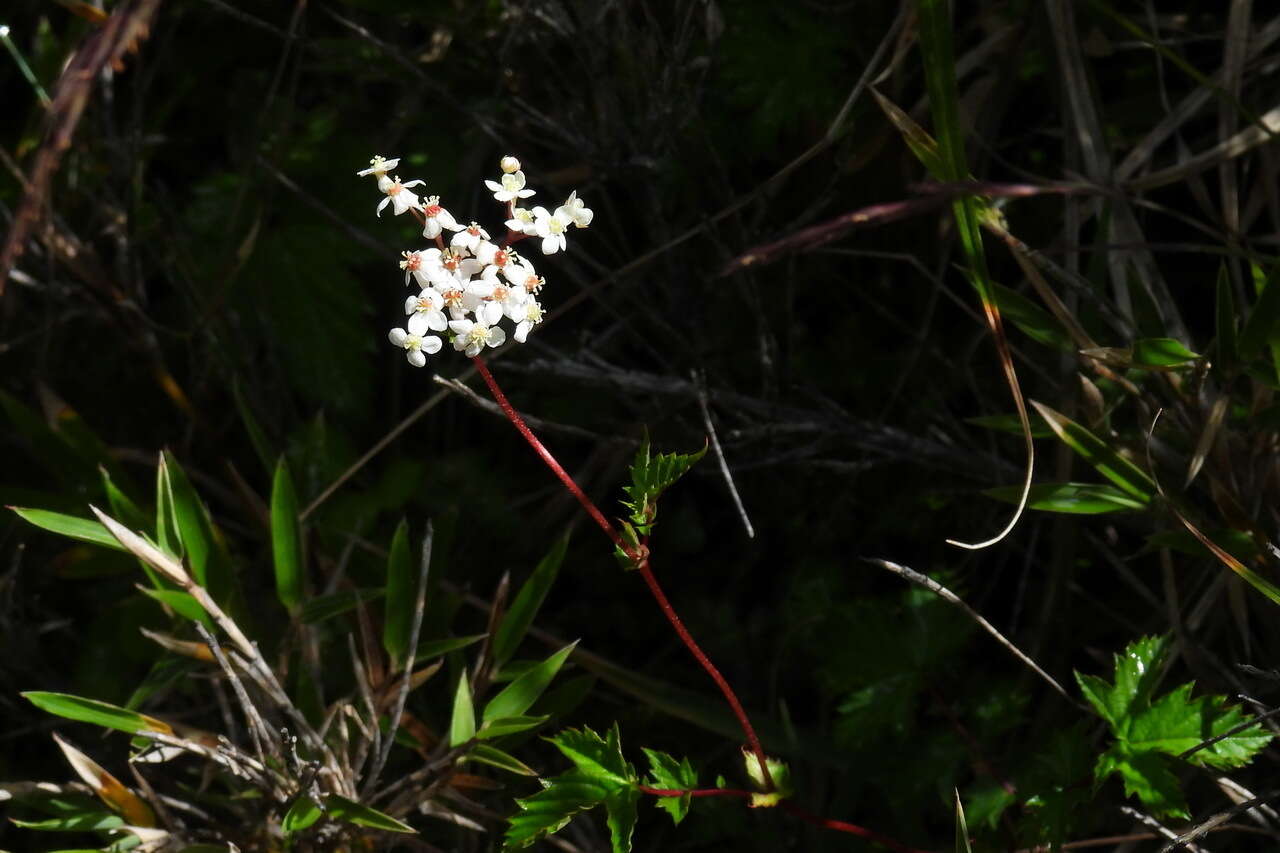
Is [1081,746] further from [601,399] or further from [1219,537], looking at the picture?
[601,399]

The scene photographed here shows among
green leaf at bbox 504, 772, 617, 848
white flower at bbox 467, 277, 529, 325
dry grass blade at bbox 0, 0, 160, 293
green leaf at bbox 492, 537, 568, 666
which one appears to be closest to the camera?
dry grass blade at bbox 0, 0, 160, 293

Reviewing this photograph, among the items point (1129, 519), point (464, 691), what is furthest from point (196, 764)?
point (1129, 519)

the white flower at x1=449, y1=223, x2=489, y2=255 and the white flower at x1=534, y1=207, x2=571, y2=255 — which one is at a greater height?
the white flower at x1=449, y1=223, x2=489, y2=255

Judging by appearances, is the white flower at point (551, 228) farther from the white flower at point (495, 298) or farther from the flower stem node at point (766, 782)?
the flower stem node at point (766, 782)

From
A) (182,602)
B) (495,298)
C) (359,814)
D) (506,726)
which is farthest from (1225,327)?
(182,602)

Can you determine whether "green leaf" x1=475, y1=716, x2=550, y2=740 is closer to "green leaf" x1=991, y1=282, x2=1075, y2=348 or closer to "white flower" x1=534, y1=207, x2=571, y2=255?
"white flower" x1=534, y1=207, x2=571, y2=255

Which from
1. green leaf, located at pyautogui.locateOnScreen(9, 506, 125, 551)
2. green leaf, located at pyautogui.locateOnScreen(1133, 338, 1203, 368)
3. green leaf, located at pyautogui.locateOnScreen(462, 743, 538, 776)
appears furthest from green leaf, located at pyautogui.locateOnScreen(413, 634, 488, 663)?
green leaf, located at pyautogui.locateOnScreen(1133, 338, 1203, 368)
